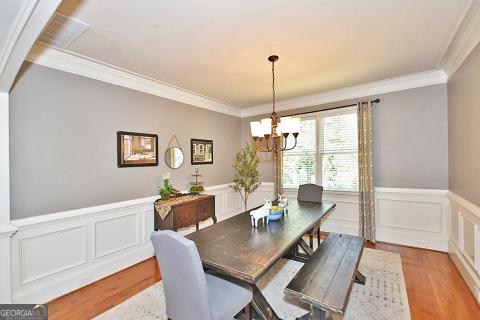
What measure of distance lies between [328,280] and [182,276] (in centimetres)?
113

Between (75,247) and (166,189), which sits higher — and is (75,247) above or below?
below

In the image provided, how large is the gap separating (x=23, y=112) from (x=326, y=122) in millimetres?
4299

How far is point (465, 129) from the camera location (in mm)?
2555

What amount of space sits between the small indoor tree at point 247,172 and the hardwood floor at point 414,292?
2.25m

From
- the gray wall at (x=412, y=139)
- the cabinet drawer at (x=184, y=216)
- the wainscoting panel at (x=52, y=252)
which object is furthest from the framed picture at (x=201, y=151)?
the gray wall at (x=412, y=139)

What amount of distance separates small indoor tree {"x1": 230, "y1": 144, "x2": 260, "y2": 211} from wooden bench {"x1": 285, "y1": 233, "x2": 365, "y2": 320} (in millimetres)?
2451

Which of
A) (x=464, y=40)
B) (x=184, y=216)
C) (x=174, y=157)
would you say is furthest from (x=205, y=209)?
(x=464, y=40)

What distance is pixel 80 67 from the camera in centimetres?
266

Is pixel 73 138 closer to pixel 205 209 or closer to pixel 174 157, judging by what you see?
pixel 174 157

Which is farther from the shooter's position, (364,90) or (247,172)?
(247,172)

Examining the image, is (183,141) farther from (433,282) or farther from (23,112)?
(433,282)

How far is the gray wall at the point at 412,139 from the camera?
11.0ft

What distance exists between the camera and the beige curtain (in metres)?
3.70

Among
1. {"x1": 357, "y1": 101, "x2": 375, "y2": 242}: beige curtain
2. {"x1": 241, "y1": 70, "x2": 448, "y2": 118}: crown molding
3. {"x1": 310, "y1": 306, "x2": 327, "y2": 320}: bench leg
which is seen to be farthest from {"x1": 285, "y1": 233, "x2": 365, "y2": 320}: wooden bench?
{"x1": 241, "y1": 70, "x2": 448, "y2": 118}: crown molding
